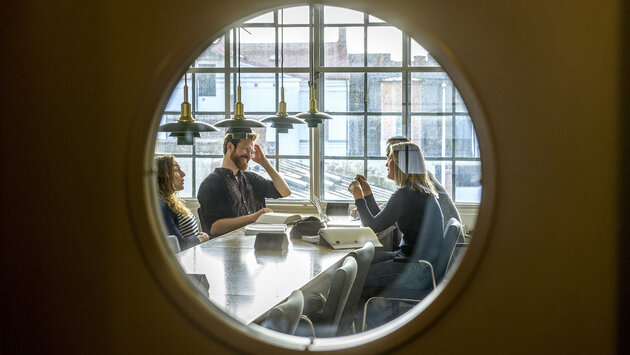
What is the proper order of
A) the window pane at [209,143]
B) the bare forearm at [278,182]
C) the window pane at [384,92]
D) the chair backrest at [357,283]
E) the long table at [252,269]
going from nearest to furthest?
the long table at [252,269], the chair backrest at [357,283], the bare forearm at [278,182], the window pane at [384,92], the window pane at [209,143]

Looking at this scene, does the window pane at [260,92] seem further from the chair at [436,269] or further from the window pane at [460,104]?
the chair at [436,269]

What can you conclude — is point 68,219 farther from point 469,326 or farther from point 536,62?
point 536,62

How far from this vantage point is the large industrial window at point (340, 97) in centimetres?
559

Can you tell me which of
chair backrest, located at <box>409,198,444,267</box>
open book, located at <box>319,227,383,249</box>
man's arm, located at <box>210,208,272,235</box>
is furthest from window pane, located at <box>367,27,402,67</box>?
open book, located at <box>319,227,383,249</box>

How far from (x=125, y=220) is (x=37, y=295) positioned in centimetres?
18

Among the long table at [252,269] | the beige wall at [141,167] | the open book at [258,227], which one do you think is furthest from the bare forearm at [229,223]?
the beige wall at [141,167]

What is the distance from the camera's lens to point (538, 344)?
2.42 ft

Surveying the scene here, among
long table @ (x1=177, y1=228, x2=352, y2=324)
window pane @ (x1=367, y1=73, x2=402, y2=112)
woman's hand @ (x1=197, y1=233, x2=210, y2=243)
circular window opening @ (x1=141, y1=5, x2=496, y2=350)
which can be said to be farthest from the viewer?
window pane @ (x1=367, y1=73, x2=402, y2=112)

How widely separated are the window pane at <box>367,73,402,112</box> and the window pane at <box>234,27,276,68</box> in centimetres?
105

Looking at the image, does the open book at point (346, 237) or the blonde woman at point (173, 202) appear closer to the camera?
the open book at point (346, 237)

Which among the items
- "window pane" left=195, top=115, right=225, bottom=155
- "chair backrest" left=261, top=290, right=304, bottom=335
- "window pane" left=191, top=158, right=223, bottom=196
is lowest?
"chair backrest" left=261, top=290, right=304, bottom=335

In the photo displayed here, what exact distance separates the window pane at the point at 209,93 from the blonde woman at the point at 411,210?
261 cm

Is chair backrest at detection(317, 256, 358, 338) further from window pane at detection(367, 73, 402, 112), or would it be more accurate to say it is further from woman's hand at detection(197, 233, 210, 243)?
window pane at detection(367, 73, 402, 112)

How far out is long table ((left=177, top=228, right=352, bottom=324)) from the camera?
76.1 inches
